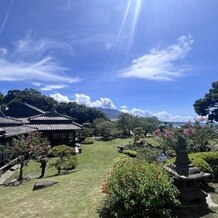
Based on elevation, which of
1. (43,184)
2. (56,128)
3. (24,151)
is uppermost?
(56,128)

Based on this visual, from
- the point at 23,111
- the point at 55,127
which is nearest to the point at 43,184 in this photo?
the point at 55,127

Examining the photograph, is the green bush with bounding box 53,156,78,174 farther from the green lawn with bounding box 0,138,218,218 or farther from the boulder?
the boulder

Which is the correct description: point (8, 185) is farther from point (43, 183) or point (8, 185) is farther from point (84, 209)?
point (84, 209)

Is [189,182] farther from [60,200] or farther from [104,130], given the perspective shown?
[104,130]

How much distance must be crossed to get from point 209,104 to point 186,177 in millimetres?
63375

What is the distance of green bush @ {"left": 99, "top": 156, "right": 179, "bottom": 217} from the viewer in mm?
8266

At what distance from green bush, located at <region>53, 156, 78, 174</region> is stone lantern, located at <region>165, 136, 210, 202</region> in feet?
40.3

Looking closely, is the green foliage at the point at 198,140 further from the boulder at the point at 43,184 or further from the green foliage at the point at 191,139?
the boulder at the point at 43,184

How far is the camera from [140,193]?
27.1 ft

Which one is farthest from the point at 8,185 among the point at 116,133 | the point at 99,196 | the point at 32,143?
the point at 116,133

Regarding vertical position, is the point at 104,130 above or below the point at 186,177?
above

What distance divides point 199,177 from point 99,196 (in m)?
4.20

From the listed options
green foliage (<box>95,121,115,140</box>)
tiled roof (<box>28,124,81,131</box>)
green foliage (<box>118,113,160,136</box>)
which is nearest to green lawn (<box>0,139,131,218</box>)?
tiled roof (<box>28,124,81,131</box>)

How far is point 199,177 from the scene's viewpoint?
31.9 ft
